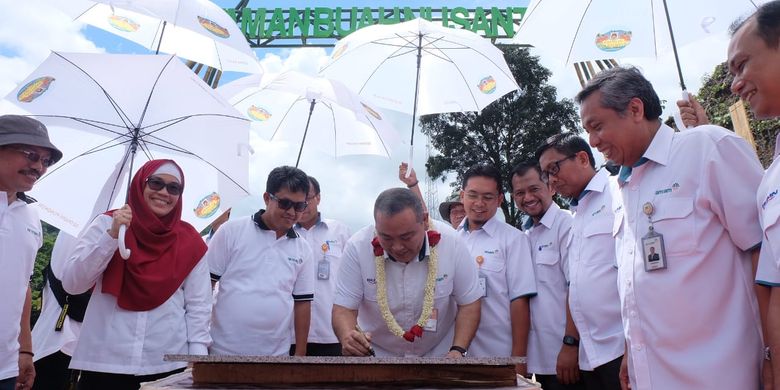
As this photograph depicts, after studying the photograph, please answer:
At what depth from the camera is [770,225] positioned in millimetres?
1930

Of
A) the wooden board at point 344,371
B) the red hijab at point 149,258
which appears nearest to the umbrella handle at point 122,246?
the red hijab at point 149,258

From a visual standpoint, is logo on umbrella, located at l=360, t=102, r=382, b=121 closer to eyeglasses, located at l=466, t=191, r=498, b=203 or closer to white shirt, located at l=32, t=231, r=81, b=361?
eyeglasses, located at l=466, t=191, r=498, b=203

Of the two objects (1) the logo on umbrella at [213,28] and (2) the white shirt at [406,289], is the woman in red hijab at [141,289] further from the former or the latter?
(1) the logo on umbrella at [213,28]

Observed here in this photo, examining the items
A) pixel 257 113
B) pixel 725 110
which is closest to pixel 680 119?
pixel 257 113

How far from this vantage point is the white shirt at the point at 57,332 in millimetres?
3766

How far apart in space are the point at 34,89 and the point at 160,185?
0.92 m

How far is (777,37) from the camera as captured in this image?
1980mm

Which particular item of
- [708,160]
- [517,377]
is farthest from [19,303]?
[708,160]

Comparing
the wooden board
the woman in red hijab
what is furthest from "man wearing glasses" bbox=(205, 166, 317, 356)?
the wooden board

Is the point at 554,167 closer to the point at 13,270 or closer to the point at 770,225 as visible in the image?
the point at 770,225

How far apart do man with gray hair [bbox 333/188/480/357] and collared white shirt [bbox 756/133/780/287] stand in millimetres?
1577

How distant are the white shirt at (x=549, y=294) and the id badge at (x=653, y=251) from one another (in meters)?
1.38

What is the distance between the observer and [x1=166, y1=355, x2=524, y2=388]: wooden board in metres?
1.87

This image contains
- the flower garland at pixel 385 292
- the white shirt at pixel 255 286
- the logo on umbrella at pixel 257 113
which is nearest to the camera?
the flower garland at pixel 385 292
